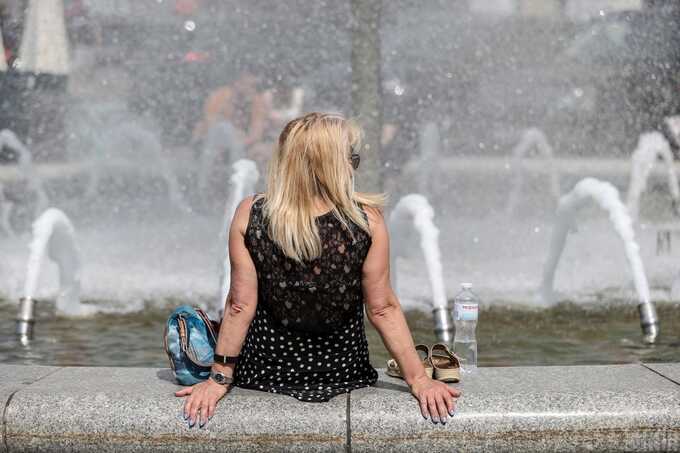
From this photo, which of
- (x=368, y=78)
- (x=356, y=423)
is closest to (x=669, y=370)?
(x=356, y=423)

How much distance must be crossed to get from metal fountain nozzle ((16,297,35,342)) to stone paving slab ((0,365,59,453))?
2.39 metres

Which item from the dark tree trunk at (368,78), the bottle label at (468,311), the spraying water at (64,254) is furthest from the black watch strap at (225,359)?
the dark tree trunk at (368,78)

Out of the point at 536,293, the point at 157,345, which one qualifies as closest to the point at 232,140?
the point at 536,293

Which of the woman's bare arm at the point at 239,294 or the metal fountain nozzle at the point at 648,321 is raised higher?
the woman's bare arm at the point at 239,294

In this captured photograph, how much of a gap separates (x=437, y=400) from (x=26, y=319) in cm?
364

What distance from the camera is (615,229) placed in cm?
754

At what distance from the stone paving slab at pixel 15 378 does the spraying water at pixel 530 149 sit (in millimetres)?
10630

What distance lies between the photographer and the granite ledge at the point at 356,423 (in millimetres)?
3635

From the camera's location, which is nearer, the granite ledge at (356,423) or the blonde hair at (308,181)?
the granite ledge at (356,423)

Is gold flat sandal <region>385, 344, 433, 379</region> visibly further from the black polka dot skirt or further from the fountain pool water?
the fountain pool water

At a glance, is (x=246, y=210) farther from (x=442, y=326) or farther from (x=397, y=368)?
(x=442, y=326)

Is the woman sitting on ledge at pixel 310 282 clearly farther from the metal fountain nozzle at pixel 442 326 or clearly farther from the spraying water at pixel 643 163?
the spraying water at pixel 643 163

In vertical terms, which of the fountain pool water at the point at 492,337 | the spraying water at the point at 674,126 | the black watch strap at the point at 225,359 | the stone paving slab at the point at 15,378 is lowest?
the fountain pool water at the point at 492,337

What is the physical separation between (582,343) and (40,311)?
11.6 ft
